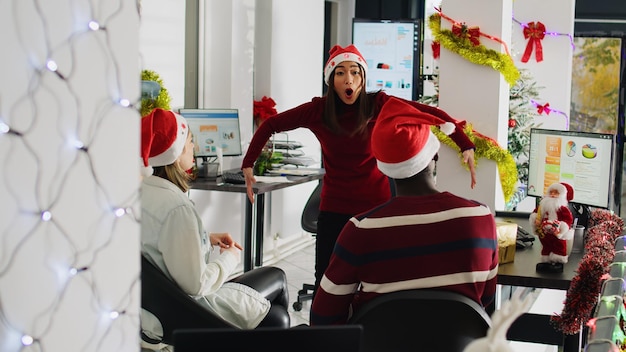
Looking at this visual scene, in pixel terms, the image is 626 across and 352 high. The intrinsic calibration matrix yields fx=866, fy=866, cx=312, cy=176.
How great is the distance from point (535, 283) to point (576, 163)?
111 cm

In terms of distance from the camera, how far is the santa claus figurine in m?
2.75

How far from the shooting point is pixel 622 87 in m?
8.08

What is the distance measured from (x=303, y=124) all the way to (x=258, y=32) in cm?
313

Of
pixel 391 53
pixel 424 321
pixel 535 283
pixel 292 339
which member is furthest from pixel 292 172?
pixel 292 339

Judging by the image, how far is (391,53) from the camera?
26.9ft

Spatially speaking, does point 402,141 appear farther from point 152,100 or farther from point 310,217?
point 310,217

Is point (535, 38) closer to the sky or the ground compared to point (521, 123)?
closer to the sky

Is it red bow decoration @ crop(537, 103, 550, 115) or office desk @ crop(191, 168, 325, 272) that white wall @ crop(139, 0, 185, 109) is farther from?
red bow decoration @ crop(537, 103, 550, 115)

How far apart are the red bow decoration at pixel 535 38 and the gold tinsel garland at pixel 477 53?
3.33 metres

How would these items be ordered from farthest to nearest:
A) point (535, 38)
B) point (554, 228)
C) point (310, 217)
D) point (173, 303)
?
point (535, 38) < point (310, 217) < point (554, 228) < point (173, 303)

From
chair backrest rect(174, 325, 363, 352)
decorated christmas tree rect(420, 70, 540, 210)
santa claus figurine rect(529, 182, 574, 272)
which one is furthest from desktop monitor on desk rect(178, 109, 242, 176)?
chair backrest rect(174, 325, 363, 352)

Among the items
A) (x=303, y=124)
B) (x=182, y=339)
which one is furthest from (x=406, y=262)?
(x=303, y=124)

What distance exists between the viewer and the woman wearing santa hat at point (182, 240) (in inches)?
100

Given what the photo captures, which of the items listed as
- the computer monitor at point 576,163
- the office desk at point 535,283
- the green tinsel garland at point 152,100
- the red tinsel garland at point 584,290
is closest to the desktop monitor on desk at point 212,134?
the green tinsel garland at point 152,100
